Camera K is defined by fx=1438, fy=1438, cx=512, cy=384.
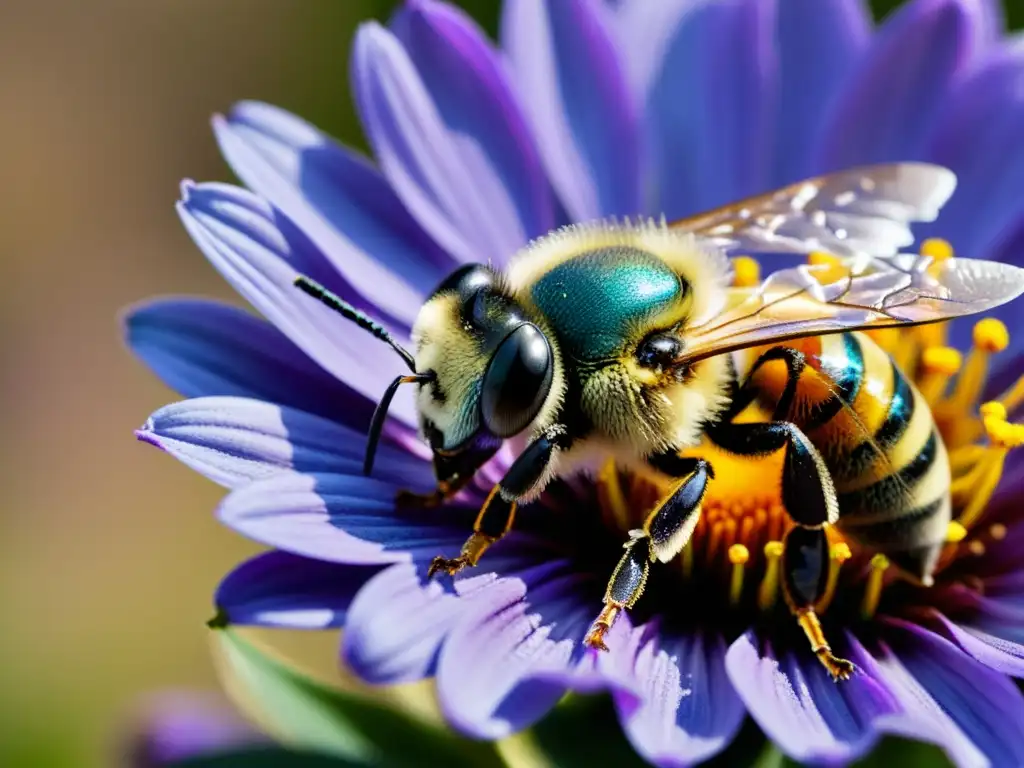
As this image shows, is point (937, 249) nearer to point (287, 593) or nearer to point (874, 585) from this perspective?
point (874, 585)

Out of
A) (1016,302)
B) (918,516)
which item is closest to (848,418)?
(918,516)

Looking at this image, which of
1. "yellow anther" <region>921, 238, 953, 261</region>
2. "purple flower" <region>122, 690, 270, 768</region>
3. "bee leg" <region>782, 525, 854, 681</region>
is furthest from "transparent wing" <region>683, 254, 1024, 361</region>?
"purple flower" <region>122, 690, 270, 768</region>

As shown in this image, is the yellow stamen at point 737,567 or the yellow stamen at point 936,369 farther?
the yellow stamen at point 936,369

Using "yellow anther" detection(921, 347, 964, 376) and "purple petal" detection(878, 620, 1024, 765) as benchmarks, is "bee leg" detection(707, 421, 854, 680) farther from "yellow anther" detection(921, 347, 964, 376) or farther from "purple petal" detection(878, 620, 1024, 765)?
"yellow anther" detection(921, 347, 964, 376)

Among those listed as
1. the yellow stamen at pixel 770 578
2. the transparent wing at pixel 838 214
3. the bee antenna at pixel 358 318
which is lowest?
the yellow stamen at pixel 770 578

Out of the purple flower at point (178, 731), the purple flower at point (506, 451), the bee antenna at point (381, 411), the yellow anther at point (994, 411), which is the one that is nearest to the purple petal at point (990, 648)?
the purple flower at point (506, 451)

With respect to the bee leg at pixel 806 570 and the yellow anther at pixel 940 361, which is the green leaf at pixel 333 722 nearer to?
the bee leg at pixel 806 570

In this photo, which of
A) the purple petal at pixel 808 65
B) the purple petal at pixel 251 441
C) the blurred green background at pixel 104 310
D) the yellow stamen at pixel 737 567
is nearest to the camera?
the purple petal at pixel 251 441
